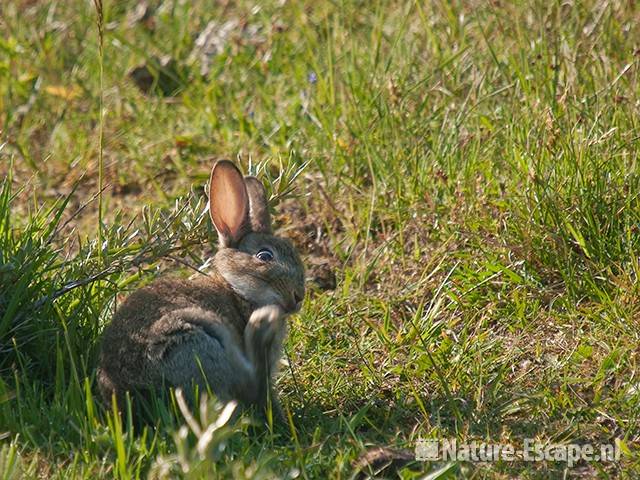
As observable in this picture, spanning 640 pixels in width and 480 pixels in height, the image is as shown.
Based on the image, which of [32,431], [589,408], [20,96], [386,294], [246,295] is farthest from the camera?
[20,96]

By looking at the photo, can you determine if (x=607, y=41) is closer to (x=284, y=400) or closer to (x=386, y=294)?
(x=386, y=294)

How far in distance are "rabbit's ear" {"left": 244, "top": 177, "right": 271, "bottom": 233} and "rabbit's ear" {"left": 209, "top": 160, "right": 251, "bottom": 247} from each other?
0.06m

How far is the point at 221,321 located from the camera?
4.63 m

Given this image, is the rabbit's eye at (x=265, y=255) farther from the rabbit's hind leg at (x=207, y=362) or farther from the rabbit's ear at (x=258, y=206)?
the rabbit's hind leg at (x=207, y=362)

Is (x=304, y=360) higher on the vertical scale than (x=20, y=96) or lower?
lower

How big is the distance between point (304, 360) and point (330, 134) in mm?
1599

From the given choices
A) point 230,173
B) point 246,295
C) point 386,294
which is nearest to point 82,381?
point 246,295

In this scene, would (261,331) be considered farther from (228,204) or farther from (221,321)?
(228,204)

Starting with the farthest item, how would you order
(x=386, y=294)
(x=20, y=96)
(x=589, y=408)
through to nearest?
(x=20, y=96)
(x=386, y=294)
(x=589, y=408)

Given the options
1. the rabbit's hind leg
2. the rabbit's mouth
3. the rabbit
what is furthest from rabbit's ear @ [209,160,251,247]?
the rabbit's hind leg

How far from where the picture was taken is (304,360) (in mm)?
5203

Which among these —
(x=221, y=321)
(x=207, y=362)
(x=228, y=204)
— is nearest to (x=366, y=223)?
(x=228, y=204)

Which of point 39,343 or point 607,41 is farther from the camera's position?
point 607,41

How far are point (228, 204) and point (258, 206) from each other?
186 mm
